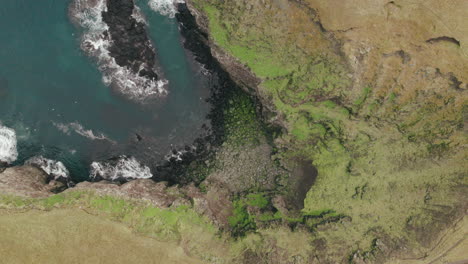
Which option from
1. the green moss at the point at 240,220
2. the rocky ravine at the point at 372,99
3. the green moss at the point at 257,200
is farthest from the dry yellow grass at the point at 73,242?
the rocky ravine at the point at 372,99

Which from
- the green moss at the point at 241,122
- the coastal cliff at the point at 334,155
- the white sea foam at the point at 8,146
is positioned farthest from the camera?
the green moss at the point at 241,122

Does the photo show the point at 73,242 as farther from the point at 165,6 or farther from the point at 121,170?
the point at 165,6

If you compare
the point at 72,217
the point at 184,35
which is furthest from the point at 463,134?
the point at 72,217

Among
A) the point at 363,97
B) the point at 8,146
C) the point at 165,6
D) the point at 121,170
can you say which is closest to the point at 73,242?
the point at 121,170

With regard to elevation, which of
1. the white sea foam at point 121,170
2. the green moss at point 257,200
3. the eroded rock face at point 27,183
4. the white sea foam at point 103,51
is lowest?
the eroded rock face at point 27,183

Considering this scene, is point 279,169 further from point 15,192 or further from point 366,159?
point 15,192

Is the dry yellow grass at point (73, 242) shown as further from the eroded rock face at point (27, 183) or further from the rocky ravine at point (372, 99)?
the rocky ravine at point (372, 99)
